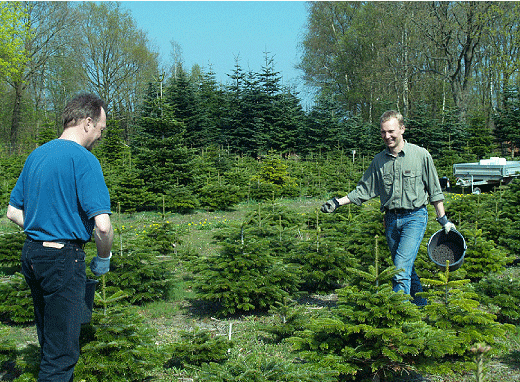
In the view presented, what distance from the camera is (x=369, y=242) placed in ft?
20.9

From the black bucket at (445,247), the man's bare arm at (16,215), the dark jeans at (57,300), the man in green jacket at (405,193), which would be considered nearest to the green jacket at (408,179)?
the man in green jacket at (405,193)

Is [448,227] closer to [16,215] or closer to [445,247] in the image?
[445,247]

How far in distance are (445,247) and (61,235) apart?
3.38m

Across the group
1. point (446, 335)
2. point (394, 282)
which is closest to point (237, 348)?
point (394, 282)

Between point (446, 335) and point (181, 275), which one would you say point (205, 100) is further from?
point (446, 335)

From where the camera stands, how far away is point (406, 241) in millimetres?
4203

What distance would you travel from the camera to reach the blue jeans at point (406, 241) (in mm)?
4102

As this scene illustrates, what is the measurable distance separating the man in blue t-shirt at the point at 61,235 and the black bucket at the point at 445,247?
3031 mm

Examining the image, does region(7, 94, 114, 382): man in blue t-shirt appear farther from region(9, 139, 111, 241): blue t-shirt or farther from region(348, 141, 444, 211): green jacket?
region(348, 141, 444, 211): green jacket

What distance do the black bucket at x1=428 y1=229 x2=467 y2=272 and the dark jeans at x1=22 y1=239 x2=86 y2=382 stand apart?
10.1 feet

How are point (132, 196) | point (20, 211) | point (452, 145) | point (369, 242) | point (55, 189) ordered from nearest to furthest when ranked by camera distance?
point (55, 189) < point (20, 211) < point (369, 242) < point (132, 196) < point (452, 145)

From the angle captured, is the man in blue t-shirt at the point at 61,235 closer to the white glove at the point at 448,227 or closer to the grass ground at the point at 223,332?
the grass ground at the point at 223,332

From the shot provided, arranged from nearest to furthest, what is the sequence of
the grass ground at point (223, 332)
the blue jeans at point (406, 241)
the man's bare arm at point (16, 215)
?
the man's bare arm at point (16, 215) → the grass ground at point (223, 332) → the blue jeans at point (406, 241)

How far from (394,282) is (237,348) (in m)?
1.49
